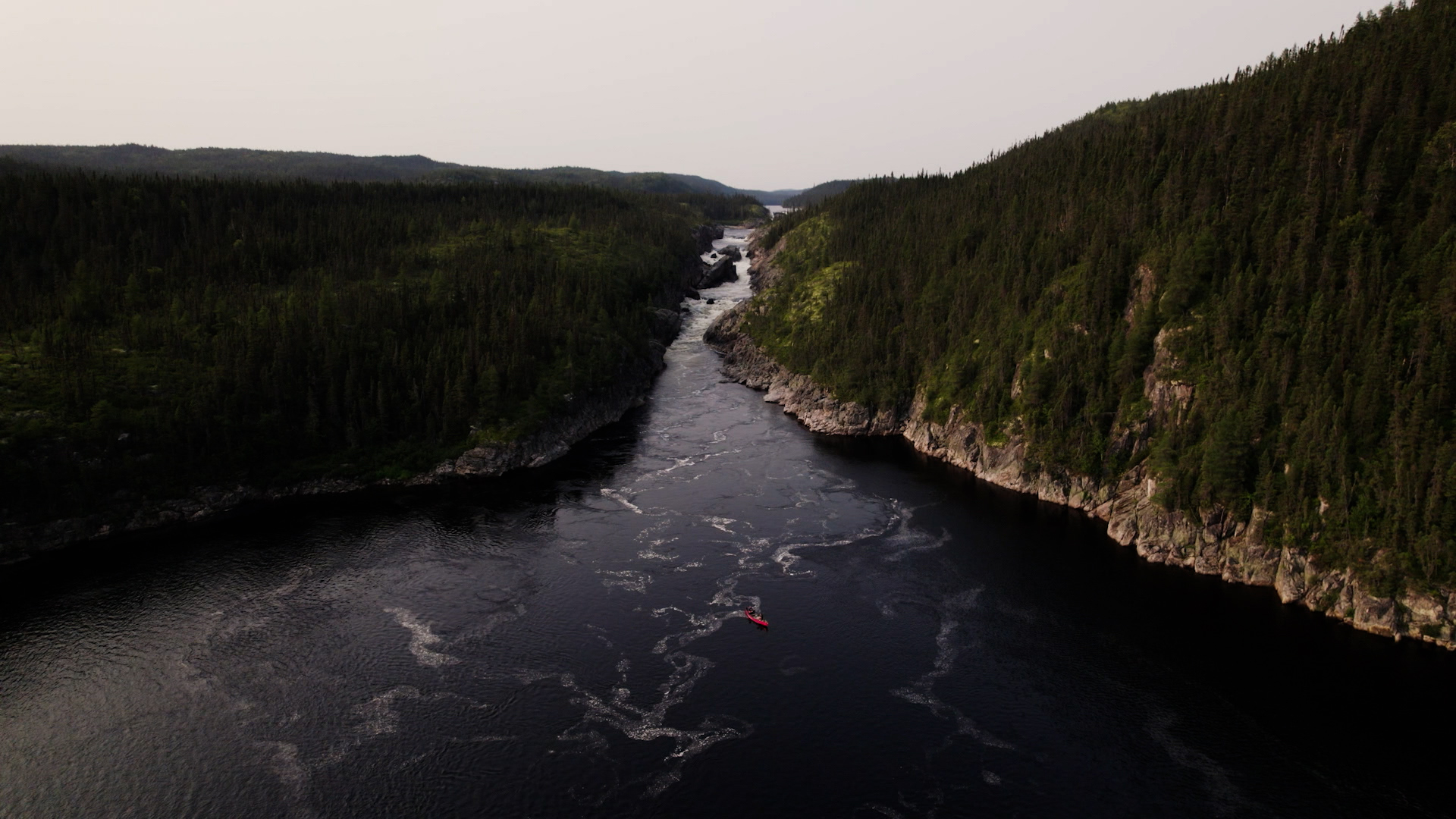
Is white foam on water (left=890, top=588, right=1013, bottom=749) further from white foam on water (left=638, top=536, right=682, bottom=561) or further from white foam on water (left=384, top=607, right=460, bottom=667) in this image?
white foam on water (left=384, top=607, right=460, bottom=667)

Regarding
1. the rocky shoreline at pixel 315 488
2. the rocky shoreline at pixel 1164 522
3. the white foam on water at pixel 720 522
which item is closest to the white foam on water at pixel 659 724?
the white foam on water at pixel 720 522

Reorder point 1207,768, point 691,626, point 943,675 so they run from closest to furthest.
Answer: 1. point 1207,768
2. point 943,675
3. point 691,626

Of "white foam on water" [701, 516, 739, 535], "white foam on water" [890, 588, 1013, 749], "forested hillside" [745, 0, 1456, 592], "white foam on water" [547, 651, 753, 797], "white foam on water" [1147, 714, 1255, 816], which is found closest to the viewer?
"white foam on water" [1147, 714, 1255, 816]

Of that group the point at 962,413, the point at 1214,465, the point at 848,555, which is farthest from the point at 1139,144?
the point at 848,555

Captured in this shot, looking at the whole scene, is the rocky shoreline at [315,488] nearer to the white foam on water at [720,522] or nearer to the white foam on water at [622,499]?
the white foam on water at [622,499]

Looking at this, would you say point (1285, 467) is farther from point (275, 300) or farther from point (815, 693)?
point (275, 300)

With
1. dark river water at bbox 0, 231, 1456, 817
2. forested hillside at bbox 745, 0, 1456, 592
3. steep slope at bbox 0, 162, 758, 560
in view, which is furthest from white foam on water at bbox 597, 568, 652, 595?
forested hillside at bbox 745, 0, 1456, 592

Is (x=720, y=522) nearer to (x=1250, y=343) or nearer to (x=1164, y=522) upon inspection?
(x=1164, y=522)

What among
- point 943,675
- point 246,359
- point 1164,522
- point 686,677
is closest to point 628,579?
point 686,677
